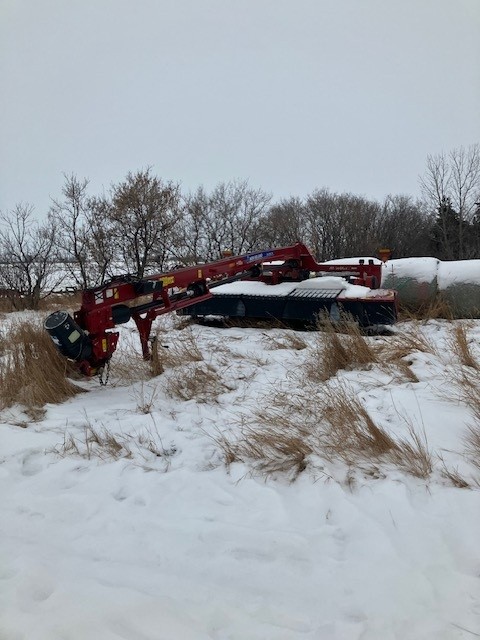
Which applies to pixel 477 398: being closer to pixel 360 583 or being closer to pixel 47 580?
pixel 360 583

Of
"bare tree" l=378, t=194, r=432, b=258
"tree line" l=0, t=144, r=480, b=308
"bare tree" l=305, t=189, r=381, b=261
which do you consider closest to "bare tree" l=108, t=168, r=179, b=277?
"tree line" l=0, t=144, r=480, b=308

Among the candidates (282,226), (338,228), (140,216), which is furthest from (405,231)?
(140,216)

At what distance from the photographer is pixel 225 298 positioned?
8117mm

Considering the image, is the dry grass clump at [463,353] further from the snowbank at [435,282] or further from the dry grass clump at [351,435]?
the snowbank at [435,282]

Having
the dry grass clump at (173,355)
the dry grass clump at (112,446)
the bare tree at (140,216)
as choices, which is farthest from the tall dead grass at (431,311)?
the bare tree at (140,216)

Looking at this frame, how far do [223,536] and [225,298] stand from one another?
617 cm

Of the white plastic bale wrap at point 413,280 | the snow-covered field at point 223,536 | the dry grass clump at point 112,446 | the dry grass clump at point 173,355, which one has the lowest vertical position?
the snow-covered field at point 223,536

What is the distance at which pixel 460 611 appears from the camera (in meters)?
1.69

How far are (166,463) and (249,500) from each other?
0.77m

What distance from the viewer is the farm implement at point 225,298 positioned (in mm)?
4590

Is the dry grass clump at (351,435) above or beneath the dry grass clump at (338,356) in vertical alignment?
beneath

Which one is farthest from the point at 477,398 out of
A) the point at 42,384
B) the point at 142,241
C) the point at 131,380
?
the point at 142,241

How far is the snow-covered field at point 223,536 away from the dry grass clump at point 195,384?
1.64 feet

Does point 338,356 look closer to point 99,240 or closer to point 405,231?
point 99,240
